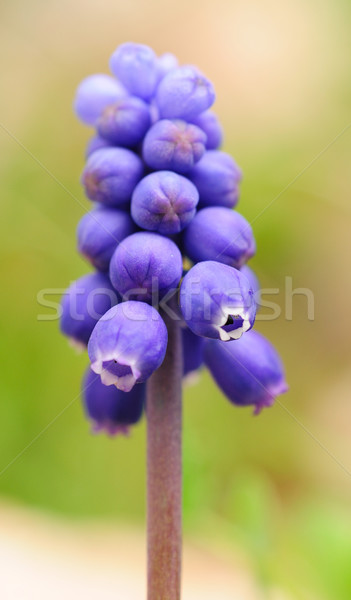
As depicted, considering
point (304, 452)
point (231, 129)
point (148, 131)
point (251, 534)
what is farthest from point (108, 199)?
point (231, 129)

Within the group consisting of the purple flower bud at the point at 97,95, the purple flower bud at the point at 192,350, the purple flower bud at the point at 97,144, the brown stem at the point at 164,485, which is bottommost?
the brown stem at the point at 164,485

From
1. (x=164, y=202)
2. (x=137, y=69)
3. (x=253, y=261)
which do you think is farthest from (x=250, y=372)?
(x=253, y=261)

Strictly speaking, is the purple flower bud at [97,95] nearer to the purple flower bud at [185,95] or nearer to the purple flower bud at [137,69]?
the purple flower bud at [137,69]

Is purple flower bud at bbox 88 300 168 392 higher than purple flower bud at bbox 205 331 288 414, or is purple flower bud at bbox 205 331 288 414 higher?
purple flower bud at bbox 205 331 288 414

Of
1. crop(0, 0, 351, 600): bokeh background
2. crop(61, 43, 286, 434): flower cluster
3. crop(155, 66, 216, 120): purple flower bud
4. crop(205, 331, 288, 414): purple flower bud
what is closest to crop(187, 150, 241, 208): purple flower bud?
crop(61, 43, 286, 434): flower cluster

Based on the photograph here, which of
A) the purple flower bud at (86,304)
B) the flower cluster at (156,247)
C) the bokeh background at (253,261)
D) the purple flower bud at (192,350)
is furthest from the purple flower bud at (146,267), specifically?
the bokeh background at (253,261)

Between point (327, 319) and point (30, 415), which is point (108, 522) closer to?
point (30, 415)

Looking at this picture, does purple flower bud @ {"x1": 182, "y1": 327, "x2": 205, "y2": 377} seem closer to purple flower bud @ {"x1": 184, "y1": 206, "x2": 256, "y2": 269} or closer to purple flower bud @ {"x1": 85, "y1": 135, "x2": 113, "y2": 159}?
purple flower bud @ {"x1": 184, "y1": 206, "x2": 256, "y2": 269}
